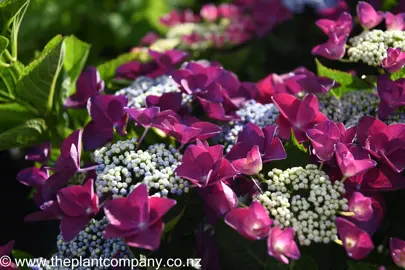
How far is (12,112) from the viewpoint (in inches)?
40.4

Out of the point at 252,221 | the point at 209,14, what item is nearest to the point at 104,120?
the point at 252,221

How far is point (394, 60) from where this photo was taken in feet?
2.71

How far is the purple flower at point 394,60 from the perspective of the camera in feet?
2.71

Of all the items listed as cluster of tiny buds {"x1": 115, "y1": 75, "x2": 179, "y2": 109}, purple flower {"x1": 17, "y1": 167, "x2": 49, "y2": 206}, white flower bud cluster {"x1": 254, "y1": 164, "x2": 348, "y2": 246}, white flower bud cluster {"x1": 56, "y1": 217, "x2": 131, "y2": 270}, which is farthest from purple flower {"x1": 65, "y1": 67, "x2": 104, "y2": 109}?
white flower bud cluster {"x1": 254, "y1": 164, "x2": 348, "y2": 246}

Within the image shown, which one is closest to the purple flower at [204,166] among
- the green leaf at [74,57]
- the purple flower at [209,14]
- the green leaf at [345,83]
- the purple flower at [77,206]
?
the purple flower at [77,206]

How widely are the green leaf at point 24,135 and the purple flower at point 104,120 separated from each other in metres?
0.13

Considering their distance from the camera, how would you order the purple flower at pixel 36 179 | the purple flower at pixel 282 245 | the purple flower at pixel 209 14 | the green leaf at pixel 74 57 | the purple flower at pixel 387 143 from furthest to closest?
the purple flower at pixel 209 14 → the green leaf at pixel 74 57 → the purple flower at pixel 36 179 → the purple flower at pixel 387 143 → the purple flower at pixel 282 245

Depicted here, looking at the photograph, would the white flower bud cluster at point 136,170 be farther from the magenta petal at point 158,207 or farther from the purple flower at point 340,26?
the purple flower at point 340,26

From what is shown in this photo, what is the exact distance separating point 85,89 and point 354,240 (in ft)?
1.76

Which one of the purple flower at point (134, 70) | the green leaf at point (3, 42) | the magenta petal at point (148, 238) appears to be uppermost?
the green leaf at point (3, 42)

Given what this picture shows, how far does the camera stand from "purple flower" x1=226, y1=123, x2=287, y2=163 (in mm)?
787

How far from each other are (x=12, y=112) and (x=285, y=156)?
524 millimetres

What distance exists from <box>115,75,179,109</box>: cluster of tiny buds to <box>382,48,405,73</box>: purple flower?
1.13 feet

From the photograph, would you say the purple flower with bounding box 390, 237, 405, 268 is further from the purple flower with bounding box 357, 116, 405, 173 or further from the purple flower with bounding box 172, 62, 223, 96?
the purple flower with bounding box 172, 62, 223, 96
